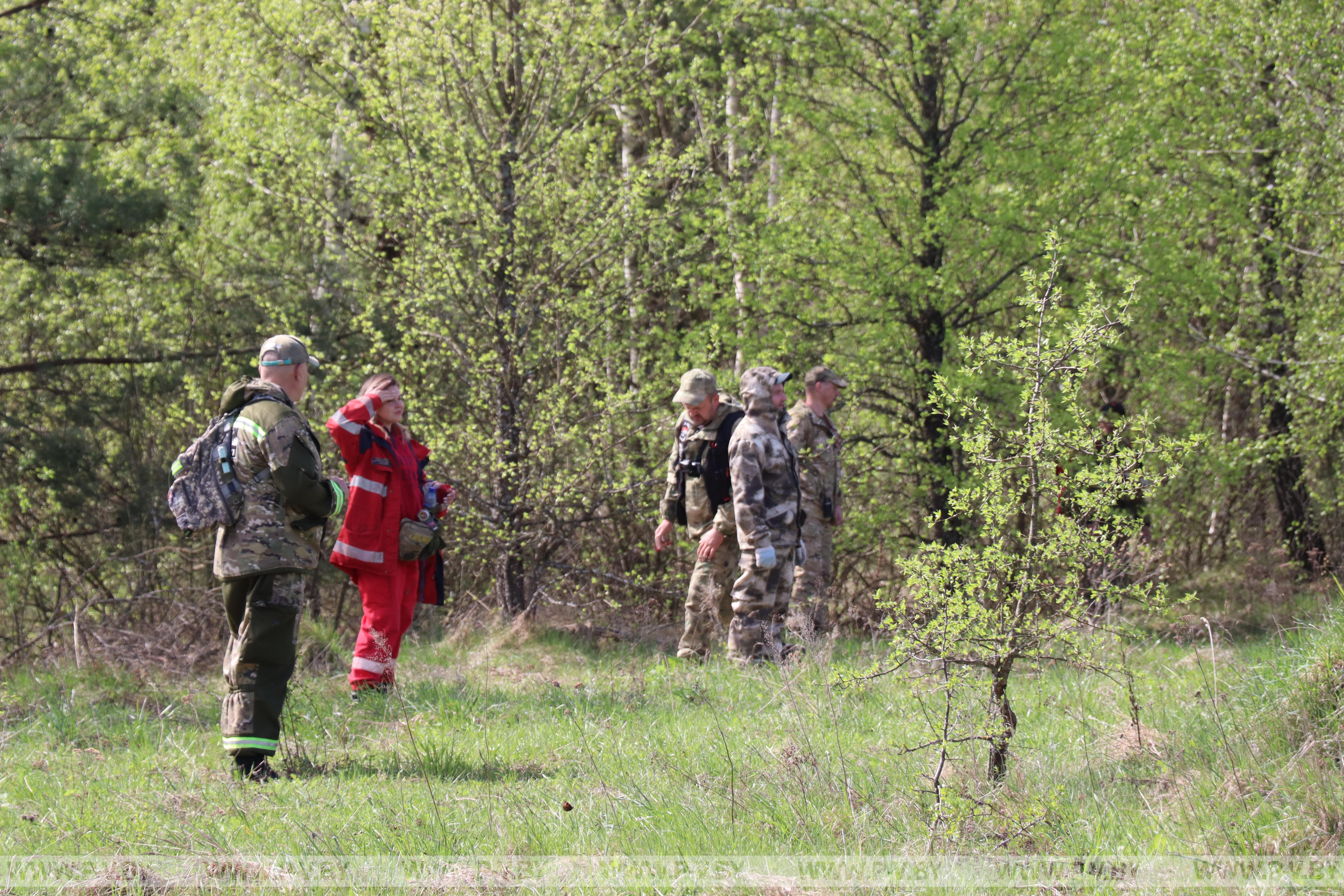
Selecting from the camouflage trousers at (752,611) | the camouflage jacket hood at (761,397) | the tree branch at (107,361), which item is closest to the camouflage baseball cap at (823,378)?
the camouflage jacket hood at (761,397)

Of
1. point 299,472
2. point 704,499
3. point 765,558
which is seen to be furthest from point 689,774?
point 704,499

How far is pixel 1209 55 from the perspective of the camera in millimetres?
10492

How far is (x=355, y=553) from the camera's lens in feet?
19.7

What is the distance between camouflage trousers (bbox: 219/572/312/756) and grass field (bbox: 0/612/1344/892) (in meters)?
0.19

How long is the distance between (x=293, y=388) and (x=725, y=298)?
4661 millimetres

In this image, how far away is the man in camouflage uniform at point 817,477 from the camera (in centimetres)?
807

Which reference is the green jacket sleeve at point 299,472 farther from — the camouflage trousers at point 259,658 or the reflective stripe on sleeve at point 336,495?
the camouflage trousers at point 259,658

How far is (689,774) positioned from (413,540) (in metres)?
2.56

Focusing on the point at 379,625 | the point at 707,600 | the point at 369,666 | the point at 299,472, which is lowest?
the point at 369,666

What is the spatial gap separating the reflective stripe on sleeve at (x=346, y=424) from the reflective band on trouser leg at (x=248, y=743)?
72.4 inches

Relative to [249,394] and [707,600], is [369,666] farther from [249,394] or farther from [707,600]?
[707,600]

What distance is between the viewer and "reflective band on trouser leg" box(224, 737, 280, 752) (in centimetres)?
470

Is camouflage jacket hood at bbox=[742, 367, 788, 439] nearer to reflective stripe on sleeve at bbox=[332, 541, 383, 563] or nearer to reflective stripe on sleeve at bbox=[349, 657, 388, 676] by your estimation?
reflective stripe on sleeve at bbox=[332, 541, 383, 563]

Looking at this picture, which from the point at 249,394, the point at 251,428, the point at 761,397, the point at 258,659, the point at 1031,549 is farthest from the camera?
the point at 761,397
